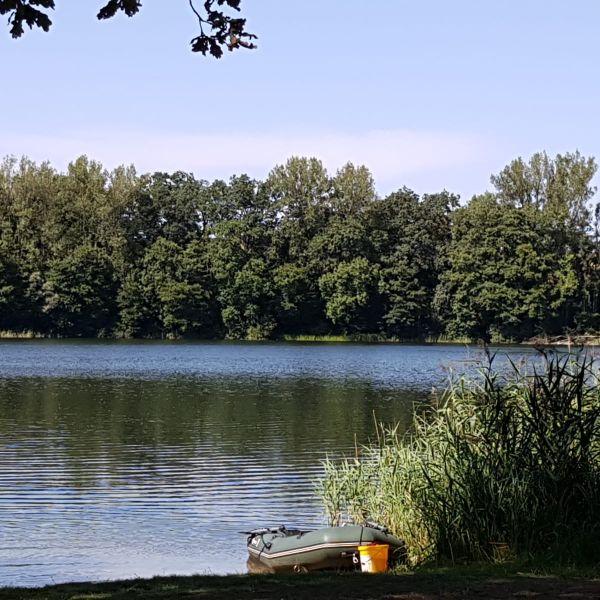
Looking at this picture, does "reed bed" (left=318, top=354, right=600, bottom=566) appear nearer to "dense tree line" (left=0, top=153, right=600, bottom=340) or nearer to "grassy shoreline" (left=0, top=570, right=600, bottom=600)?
"grassy shoreline" (left=0, top=570, right=600, bottom=600)

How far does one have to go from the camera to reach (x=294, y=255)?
86625 millimetres

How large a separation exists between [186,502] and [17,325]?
69.4 meters

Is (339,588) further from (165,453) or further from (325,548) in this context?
(165,453)

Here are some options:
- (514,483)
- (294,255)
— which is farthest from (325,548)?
(294,255)

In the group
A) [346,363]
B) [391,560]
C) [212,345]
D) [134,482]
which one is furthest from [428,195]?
[391,560]

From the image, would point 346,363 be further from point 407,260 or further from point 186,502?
point 186,502

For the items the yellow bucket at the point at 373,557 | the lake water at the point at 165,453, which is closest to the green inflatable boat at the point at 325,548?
the yellow bucket at the point at 373,557

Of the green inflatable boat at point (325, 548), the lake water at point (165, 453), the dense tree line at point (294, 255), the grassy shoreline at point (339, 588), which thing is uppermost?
the dense tree line at point (294, 255)

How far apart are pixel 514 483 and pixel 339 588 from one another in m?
2.85

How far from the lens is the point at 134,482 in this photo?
60.4 ft

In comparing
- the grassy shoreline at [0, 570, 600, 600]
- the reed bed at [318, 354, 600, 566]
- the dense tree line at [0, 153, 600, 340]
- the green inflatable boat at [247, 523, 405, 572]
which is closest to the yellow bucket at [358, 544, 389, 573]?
the green inflatable boat at [247, 523, 405, 572]

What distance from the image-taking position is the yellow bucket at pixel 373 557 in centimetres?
1059

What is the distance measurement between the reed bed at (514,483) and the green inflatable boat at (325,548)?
0.39 meters

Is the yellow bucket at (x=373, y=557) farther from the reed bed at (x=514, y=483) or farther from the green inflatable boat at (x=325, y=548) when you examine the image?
the reed bed at (x=514, y=483)
